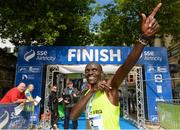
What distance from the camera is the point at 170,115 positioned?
10844 mm

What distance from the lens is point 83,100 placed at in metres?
3.13

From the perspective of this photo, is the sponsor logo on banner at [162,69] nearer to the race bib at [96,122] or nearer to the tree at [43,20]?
the tree at [43,20]

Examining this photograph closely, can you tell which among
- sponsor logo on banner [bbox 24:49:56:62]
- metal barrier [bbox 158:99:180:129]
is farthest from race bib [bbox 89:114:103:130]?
sponsor logo on banner [bbox 24:49:56:62]

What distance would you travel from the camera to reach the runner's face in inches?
125

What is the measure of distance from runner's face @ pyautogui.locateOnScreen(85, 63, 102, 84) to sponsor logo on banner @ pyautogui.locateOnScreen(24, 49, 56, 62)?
534 inches

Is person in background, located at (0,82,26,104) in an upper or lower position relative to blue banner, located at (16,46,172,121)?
lower

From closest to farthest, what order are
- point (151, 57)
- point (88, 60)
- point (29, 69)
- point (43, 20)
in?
point (88, 60), point (29, 69), point (151, 57), point (43, 20)

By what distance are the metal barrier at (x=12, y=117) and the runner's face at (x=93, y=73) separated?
5.86 metres

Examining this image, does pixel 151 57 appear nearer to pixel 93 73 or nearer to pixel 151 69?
pixel 151 69

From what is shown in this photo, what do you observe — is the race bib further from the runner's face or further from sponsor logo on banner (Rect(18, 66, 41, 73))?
sponsor logo on banner (Rect(18, 66, 41, 73))

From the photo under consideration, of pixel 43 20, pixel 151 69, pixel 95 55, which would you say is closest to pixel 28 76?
pixel 95 55

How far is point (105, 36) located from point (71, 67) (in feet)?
37.4

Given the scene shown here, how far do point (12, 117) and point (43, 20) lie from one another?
1212 centimetres

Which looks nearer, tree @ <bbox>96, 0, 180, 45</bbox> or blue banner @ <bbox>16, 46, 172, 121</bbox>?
blue banner @ <bbox>16, 46, 172, 121</bbox>
